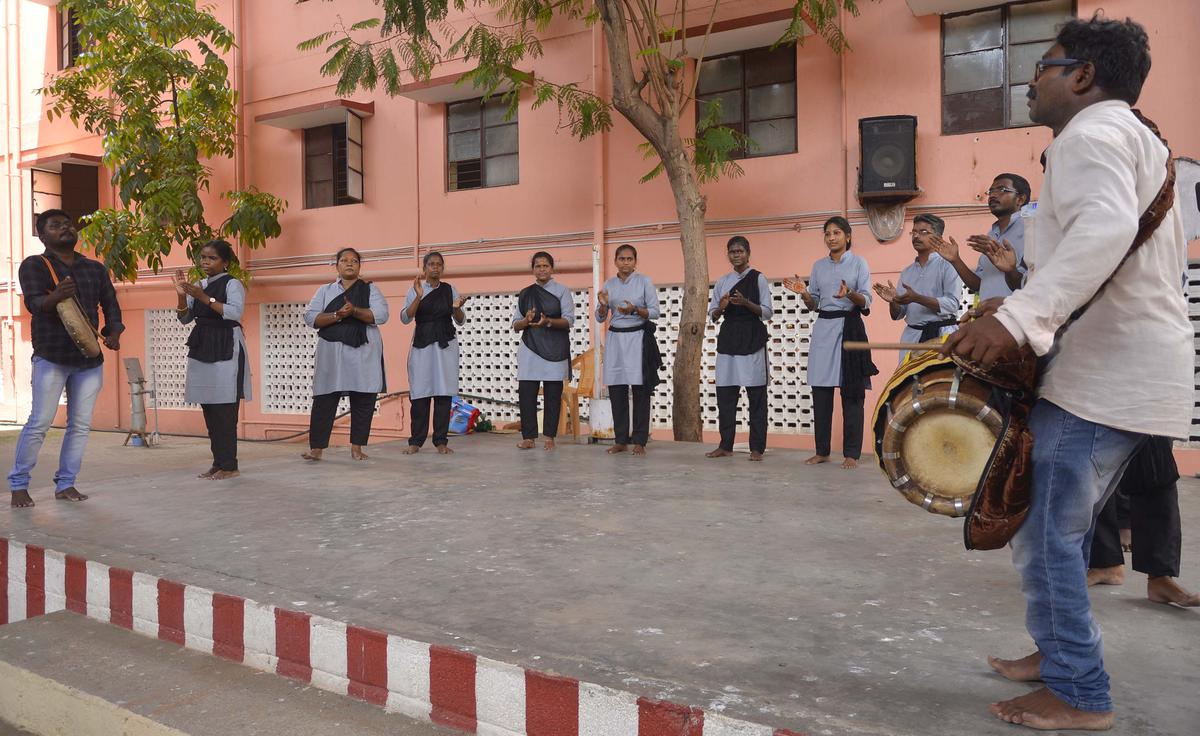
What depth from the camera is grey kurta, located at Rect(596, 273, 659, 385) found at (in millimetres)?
7051

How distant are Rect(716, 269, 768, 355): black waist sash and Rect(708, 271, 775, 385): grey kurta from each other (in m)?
0.04

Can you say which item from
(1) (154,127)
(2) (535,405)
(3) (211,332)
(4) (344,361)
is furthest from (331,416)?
(1) (154,127)

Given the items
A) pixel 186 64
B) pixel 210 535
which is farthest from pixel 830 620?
pixel 186 64

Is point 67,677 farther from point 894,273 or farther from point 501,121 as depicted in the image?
point 501,121

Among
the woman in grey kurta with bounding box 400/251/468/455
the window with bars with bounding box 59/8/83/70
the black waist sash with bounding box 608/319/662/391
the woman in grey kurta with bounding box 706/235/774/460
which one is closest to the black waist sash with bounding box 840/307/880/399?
the woman in grey kurta with bounding box 706/235/774/460

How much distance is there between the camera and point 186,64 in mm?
10555

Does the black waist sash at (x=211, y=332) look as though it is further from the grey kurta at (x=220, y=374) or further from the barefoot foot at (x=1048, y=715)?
the barefoot foot at (x=1048, y=715)

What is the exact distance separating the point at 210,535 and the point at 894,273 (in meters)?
6.12

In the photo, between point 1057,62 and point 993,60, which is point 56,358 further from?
point 993,60

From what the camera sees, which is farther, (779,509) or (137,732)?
(779,509)

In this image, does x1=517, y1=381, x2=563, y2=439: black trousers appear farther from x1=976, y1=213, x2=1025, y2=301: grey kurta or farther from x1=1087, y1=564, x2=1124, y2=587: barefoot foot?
x1=1087, y1=564, x2=1124, y2=587: barefoot foot

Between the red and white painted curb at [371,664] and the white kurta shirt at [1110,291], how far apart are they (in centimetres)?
98

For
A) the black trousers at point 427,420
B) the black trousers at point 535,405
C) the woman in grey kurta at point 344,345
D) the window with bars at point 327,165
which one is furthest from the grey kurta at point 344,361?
the window with bars at point 327,165

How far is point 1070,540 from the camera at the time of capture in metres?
1.88
